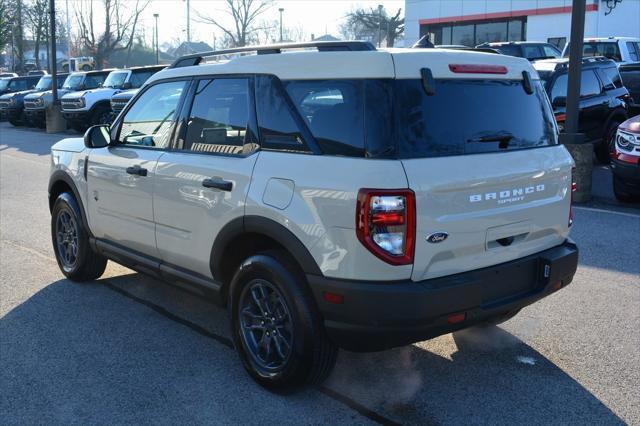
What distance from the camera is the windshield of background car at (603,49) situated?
1848cm

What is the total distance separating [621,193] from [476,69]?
21.9 feet

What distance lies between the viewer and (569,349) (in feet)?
14.3

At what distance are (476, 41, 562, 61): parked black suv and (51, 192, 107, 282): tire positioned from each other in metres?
14.0

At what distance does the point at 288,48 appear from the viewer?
397 centimetres

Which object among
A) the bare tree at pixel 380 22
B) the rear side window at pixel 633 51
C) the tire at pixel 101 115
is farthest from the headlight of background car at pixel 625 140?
the bare tree at pixel 380 22

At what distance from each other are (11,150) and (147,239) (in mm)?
15188

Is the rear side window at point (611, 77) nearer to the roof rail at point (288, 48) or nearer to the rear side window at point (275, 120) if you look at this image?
the roof rail at point (288, 48)

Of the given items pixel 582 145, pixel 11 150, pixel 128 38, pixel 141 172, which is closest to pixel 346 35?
pixel 128 38

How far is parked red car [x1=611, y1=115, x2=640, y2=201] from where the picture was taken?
8609 mm

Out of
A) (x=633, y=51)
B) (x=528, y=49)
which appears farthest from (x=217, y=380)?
(x=633, y=51)

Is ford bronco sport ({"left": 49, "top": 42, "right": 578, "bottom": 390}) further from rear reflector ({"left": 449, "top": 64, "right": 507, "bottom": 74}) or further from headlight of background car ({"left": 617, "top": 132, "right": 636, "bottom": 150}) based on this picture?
headlight of background car ({"left": 617, "top": 132, "right": 636, "bottom": 150})

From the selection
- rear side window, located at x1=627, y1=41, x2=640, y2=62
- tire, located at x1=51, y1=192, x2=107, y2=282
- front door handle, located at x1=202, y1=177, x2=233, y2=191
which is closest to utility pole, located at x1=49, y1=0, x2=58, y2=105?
rear side window, located at x1=627, y1=41, x2=640, y2=62

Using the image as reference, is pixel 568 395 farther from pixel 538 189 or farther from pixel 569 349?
pixel 538 189

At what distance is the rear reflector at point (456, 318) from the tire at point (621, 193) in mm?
6716
